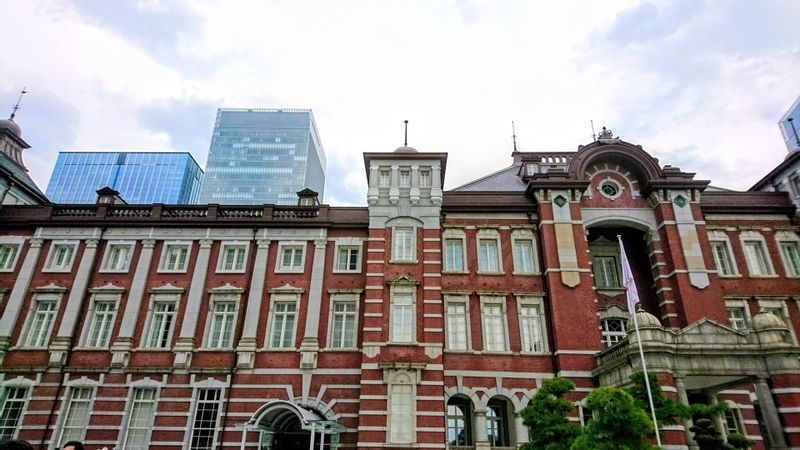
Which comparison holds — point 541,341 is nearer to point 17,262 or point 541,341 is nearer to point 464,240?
point 464,240

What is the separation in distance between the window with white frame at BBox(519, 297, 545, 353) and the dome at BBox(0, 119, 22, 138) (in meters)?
30.8

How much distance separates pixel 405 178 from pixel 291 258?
23.2 ft

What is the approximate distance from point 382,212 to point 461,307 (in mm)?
5995

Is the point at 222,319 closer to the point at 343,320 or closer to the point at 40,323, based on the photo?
the point at 343,320

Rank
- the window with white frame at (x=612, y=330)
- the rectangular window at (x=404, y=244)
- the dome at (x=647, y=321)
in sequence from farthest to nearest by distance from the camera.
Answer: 1. the rectangular window at (x=404, y=244)
2. the window with white frame at (x=612, y=330)
3. the dome at (x=647, y=321)

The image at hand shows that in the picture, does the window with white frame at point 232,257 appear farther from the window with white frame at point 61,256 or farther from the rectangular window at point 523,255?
the rectangular window at point 523,255

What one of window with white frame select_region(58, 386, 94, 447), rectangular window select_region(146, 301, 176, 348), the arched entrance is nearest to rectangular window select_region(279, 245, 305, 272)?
rectangular window select_region(146, 301, 176, 348)

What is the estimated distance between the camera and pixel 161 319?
22391mm

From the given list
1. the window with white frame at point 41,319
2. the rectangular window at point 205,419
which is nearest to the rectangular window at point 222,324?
the rectangular window at point 205,419

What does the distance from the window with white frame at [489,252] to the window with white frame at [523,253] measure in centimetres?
83

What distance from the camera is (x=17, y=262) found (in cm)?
2345

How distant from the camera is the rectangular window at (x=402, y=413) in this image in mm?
18812

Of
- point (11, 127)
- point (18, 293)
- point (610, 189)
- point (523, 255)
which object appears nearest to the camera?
point (18, 293)

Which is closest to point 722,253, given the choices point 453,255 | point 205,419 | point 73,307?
point 453,255
